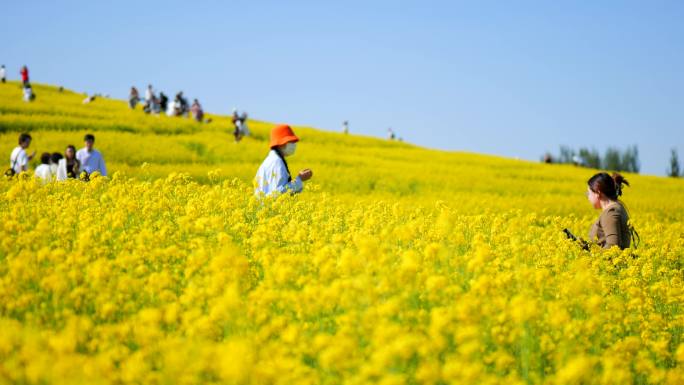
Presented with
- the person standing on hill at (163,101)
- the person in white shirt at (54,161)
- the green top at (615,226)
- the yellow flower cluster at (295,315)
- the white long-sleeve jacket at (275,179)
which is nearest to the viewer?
the yellow flower cluster at (295,315)

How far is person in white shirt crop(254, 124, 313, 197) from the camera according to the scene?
23.6ft

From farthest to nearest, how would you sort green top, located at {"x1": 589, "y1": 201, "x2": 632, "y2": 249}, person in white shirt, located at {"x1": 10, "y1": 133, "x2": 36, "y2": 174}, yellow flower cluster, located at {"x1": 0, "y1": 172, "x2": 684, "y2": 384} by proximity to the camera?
person in white shirt, located at {"x1": 10, "y1": 133, "x2": 36, "y2": 174} → green top, located at {"x1": 589, "y1": 201, "x2": 632, "y2": 249} → yellow flower cluster, located at {"x1": 0, "y1": 172, "x2": 684, "y2": 384}

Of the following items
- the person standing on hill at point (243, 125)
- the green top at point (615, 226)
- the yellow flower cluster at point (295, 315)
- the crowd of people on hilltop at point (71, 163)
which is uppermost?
the person standing on hill at point (243, 125)

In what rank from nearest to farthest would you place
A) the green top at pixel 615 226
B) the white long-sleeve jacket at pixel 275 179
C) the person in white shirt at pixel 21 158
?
the green top at pixel 615 226, the white long-sleeve jacket at pixel 275 179, the person in white shirt at pixel 21 158

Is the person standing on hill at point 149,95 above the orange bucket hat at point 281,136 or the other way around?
above

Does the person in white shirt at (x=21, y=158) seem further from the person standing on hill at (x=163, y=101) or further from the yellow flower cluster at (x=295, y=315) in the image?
the person standing on hill at (x=163, y=101)

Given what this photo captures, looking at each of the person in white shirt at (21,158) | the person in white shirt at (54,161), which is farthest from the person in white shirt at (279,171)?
the person in white shirt at (21,158)

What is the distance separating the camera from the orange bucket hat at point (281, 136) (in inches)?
285

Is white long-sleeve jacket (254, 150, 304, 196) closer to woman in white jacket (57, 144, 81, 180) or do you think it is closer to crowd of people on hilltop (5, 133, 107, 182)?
crowd of people on hilltop (5, 133, 107, 182)

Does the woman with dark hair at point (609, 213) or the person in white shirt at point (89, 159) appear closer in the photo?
the woman with dark hair at point (609, 213)

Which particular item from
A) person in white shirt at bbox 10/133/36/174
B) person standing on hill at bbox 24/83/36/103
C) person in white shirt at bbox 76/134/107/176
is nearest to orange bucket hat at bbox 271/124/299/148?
person in white shirt at bbox 76/134/107/176

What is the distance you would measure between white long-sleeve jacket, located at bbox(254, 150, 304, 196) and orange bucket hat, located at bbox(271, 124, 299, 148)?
13cm

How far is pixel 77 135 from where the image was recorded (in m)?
21.9

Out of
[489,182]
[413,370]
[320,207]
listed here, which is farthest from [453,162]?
[413,370]
